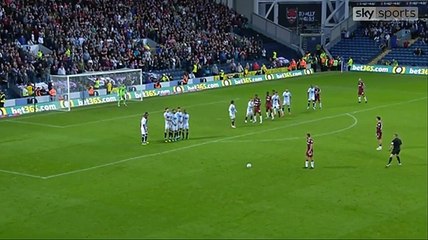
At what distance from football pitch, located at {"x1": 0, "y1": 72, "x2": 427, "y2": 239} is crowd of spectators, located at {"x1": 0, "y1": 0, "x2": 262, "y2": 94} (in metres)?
7.97

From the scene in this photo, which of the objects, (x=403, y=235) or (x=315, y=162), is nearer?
(x=403, y=235)

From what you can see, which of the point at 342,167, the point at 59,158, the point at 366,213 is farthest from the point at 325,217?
the point at 59,158

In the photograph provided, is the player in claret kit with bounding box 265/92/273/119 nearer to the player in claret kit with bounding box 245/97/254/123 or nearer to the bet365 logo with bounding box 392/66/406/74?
the player in claret kit with bounding box 245/97/254/123

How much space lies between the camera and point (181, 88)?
57375 millimetres

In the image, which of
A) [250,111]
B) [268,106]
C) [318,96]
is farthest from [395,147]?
[318,96]

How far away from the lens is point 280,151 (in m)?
33.3

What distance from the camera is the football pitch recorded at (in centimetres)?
2155

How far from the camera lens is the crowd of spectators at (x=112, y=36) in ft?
174

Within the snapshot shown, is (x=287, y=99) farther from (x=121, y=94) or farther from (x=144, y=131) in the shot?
(x=144, y=131)

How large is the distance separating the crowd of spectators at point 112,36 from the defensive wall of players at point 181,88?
12.4ft

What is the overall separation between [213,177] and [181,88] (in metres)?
29.9

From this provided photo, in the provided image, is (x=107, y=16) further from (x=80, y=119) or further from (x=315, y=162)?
(x=315, y=162)

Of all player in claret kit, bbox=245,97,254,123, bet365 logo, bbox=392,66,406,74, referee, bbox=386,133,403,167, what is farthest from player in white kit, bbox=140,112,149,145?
bet365 logo, bbox=392,66,406,74

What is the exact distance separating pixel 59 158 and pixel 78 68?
23.3 m
